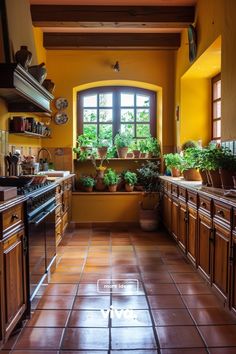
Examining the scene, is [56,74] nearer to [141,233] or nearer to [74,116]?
[74,116]

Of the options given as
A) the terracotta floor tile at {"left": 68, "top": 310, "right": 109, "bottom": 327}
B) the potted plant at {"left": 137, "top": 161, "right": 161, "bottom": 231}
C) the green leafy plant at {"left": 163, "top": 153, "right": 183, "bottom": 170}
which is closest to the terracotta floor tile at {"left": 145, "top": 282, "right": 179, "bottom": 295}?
the terracotta floor tile at {"left": 68, "top": 310, "right": 109, "bottom": 327}

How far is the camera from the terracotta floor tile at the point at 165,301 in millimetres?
2893

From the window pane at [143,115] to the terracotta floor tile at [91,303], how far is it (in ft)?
13.4

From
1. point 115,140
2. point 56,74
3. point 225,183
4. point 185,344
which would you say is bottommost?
point 185,344

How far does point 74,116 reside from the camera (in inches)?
250

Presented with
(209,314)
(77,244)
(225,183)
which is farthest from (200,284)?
(77,244)

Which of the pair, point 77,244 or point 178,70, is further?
point 178,70

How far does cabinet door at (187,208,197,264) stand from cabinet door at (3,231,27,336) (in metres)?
1.70

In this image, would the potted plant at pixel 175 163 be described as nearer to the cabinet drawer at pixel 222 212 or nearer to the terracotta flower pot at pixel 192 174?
the terracotta flower pot at pixel 192 174

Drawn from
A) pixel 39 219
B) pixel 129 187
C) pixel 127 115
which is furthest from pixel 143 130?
pixel 39 219

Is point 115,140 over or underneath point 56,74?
underneath

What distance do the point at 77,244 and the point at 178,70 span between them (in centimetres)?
309

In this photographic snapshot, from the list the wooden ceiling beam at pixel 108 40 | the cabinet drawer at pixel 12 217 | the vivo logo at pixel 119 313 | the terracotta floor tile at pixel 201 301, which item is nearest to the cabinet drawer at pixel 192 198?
the terracotta floor tile at pixel 201 301

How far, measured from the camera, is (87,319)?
2.66 meters
